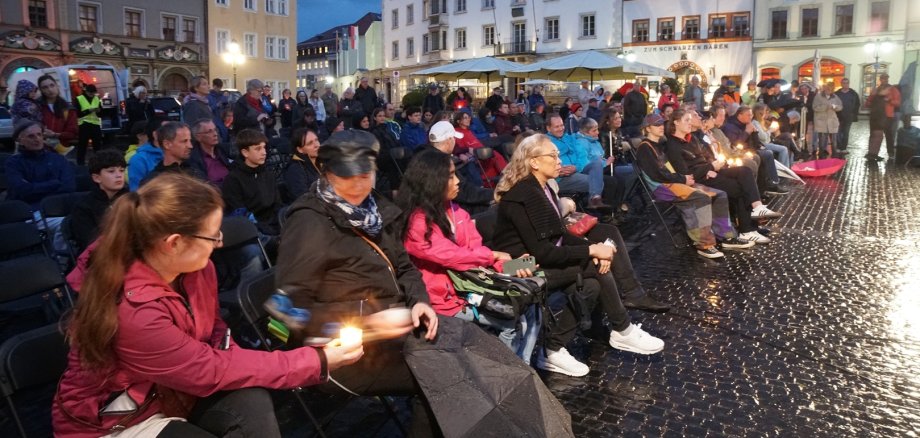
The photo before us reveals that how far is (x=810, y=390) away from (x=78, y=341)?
368 cm

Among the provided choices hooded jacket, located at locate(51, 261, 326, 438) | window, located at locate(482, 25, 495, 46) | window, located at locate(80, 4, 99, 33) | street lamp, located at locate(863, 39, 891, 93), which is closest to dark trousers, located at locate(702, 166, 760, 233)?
hooded jacket, located at locate(51, 261, 326, 438)

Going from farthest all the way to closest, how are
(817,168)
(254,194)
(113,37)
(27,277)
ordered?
(113,37) < (817,168) < (254,194) < (27,277)

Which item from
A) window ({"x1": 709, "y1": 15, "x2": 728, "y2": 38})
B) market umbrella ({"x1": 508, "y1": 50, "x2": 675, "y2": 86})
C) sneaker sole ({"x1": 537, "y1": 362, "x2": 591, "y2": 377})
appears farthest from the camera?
window ({"x1": 709, "y1": 15, "x2": 728, "y2": 38})

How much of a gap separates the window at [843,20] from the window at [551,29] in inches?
679

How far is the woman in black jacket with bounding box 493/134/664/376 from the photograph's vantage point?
171 inches

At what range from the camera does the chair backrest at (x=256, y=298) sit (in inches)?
123

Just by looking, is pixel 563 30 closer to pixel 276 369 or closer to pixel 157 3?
pixel 157 3

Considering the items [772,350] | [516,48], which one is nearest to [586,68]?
[772,350]

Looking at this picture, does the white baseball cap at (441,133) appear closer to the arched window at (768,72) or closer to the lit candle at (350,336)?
the lit candle at (350,336)

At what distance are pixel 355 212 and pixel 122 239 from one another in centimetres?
103

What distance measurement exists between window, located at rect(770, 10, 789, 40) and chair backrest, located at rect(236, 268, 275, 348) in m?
44.7

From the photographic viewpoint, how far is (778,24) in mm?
41969

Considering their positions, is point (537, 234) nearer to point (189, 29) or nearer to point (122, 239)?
point (122, 239)

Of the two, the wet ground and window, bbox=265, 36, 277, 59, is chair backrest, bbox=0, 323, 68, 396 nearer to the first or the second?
the wet ground
